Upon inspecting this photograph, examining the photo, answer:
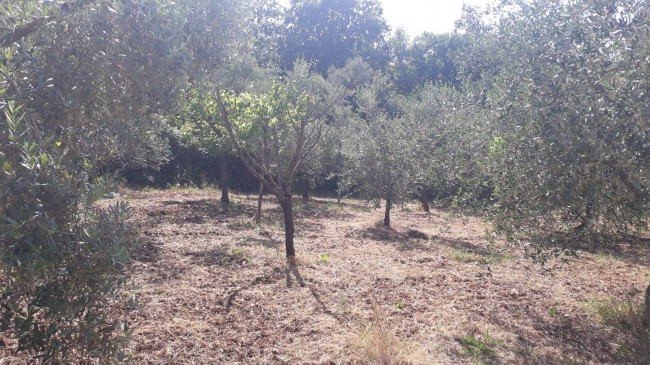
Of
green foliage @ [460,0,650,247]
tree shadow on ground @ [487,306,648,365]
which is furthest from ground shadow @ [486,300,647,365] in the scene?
green foliage @ [460,0,650,247]

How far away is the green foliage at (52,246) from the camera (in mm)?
2512

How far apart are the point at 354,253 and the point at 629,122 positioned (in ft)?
21.3

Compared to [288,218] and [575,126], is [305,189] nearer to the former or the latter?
[288,218]

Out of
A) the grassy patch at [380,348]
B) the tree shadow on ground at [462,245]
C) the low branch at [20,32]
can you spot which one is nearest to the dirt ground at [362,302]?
the grassy patch at [380,348]

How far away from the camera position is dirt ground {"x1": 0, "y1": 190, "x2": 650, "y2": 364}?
17.0 feet

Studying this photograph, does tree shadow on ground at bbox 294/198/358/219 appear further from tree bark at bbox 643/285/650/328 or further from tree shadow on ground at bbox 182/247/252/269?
tree bark at bbox 643/285/650/328

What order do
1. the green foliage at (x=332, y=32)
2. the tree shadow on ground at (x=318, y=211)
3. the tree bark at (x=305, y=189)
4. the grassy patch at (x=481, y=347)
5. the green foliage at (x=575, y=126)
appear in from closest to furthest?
the green foliage at (x=575, y=126) < the grassy patch at (x=481, y=347) < the tree shadow on ground at (x=318, y=211) < the tree bark at (x=305, y=189) < the green foliage at (x=332, y=32)

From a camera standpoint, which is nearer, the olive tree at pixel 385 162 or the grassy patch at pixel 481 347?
the grassy patch at pixel 481 347

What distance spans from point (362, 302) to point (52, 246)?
4.98 meters

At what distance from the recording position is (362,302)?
6.77m

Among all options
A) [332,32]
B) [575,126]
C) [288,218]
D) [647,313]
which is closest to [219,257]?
[288,218]

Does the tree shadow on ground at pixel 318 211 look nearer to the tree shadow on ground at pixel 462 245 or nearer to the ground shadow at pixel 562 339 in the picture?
the tree shadow on ground at pixel 462 245

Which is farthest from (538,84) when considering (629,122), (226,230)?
(226,230)

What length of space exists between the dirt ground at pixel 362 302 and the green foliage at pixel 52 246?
36cm
